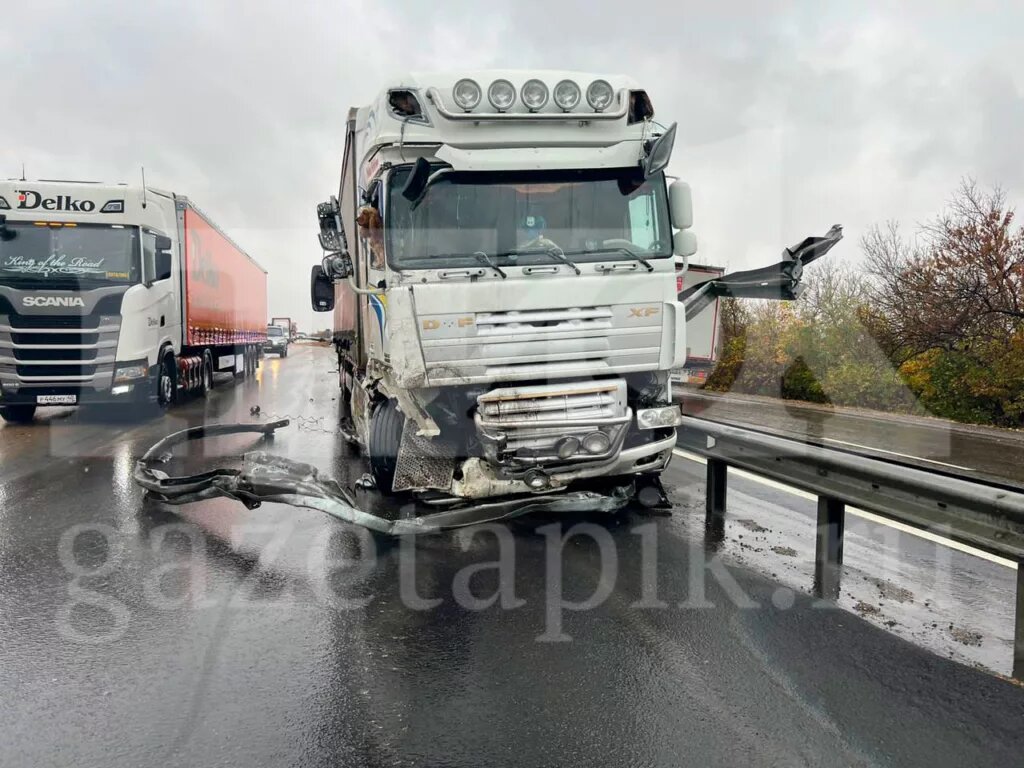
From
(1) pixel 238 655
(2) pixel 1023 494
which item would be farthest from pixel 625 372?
(1) pixel 238 655

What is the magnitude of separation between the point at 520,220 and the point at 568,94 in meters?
1.02

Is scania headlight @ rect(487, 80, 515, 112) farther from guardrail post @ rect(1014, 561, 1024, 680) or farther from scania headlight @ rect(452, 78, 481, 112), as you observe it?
guardrail post @ rect(1014, 561, 1024, 680)

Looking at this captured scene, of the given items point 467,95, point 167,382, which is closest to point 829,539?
point 467,95

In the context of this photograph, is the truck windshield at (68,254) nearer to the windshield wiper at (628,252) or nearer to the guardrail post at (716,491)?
the windshield wiper at (628,252)

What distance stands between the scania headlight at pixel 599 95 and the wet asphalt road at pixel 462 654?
3.34 metres

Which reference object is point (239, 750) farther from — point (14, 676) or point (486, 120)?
point (486, 120)

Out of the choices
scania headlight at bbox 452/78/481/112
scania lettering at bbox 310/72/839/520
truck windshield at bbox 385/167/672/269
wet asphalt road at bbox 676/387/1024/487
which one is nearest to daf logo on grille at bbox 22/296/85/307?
scania lettering at bbox 310/72/839/520

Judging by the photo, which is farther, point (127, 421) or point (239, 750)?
point (127, 421)

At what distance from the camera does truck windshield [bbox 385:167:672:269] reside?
18.0 feet

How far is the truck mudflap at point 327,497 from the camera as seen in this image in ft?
17.0

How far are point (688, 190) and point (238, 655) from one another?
467 centimetres

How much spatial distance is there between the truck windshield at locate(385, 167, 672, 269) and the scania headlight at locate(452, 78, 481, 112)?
1.64ft

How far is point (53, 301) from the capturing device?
11.3m

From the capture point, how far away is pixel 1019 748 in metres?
2.79
